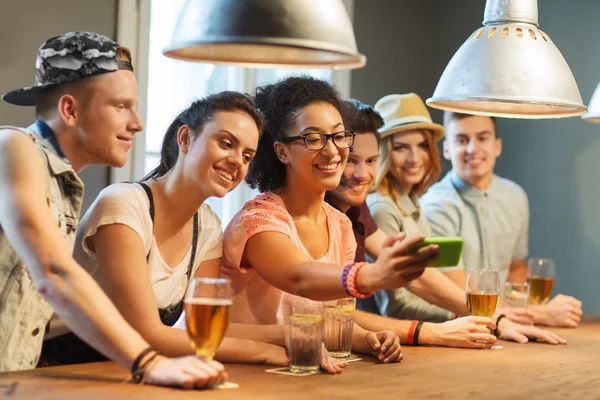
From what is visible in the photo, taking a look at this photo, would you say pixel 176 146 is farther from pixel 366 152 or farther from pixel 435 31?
pixel 435 31

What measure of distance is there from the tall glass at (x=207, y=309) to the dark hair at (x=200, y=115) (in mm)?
722

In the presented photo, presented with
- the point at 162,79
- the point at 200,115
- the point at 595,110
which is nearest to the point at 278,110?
the point at 200,115

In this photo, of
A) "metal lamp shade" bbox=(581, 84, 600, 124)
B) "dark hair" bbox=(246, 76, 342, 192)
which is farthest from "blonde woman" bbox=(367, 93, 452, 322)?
"dark hair" bbox=(246, 76, 342, 192)

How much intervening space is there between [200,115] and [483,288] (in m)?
0.96

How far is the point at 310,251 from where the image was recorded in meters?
2.52

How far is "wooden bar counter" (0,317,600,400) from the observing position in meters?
1.63

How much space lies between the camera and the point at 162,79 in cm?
436

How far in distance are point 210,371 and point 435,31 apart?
14.7ft

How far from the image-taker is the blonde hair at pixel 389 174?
3.61 m

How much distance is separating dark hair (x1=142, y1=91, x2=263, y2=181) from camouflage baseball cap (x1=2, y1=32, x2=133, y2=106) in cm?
26

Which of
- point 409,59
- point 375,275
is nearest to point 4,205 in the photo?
point 375,275

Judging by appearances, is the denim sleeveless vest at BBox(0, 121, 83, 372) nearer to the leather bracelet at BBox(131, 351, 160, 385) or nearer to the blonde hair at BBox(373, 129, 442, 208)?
the leather bracelet at BBox(131, 351, 160, 385)

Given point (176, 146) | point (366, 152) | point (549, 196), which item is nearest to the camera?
point (176, 146)

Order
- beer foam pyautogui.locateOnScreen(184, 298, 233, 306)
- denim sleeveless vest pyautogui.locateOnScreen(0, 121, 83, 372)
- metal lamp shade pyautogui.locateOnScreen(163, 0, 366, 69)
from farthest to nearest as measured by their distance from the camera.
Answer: denim sleeveless vest pyautogui.locateOnScreen(0, 121, 83, 372) < metal lamp shade pyautogui.locateOnScreen(163, 0, 366, 69) < beer foam pyautogui.locateOnScreen(184, 298, 233, 306)
